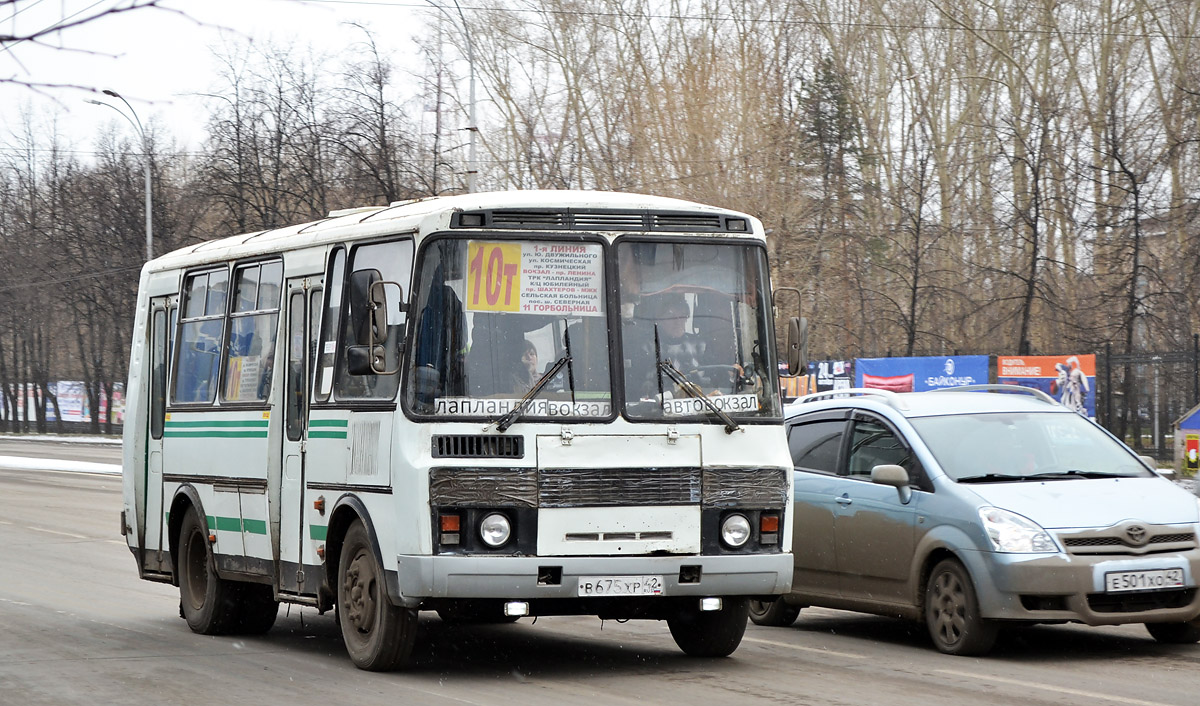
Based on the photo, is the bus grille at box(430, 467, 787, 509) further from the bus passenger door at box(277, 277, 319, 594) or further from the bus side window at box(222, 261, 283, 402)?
the bus side window at box(222, 261, 283, 402)

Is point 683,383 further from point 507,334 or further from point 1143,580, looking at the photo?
point 1143,580

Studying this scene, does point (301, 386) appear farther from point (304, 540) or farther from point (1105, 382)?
point (1105, 382)

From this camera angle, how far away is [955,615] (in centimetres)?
986

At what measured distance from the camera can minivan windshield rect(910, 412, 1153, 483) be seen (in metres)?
10.2

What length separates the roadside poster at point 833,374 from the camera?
2880 cm

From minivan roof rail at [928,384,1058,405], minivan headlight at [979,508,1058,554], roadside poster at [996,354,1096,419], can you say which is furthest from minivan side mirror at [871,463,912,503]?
roadside poster at [996,354,1096,419]

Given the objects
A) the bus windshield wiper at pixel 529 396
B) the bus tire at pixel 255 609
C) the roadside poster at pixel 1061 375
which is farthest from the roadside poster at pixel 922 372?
the bus windshield wiper at pixel 529 396

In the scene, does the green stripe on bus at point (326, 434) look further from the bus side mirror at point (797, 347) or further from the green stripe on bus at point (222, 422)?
the bus side mirror at point (797, 347)

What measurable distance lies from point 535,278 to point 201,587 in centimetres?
454

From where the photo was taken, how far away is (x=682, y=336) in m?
9.19

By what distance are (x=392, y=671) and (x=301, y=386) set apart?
2.14m

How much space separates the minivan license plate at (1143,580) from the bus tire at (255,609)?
232 inches

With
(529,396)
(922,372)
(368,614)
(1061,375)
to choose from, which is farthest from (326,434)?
(922,372)

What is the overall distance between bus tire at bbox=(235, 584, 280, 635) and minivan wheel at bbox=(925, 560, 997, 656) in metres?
4.79
